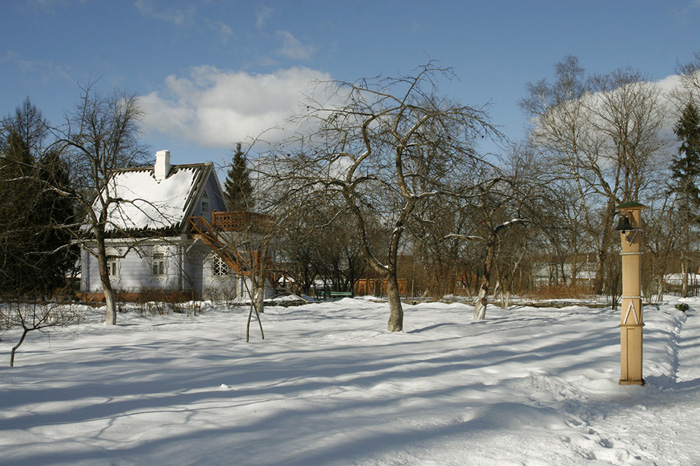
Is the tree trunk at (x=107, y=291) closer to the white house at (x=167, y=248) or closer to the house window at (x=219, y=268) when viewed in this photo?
the white house at (x=167, y=248)

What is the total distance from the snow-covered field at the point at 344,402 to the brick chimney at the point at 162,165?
18.4 m

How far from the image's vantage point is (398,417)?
5.70 m

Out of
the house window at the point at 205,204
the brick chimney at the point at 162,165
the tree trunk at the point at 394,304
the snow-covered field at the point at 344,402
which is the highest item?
the brick chimney at the point at 162,165

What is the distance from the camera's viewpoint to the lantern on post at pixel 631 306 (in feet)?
26.2

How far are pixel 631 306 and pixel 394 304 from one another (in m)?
5.61

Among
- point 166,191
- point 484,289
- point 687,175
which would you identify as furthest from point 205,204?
point 687,175

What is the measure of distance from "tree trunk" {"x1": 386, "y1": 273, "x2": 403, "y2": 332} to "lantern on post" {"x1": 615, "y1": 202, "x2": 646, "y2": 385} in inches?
213

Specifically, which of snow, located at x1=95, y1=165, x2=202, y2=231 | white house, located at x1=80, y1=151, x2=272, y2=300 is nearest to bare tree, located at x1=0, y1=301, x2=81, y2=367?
white house, located at x1=80, y1=151, x2=272, y2=300

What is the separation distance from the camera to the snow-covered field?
15.1 feet

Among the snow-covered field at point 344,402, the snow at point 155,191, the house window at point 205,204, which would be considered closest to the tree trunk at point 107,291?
the snow-covered field at point 344,402

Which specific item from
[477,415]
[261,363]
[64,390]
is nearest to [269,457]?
[477,415]

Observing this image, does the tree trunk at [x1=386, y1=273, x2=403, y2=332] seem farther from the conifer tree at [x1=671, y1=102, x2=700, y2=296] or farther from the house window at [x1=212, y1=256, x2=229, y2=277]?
the conifer tree at [x1=671, y1=102, x2=700, y2=296]

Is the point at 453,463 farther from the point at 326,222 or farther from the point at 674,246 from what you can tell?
the point at 674,246

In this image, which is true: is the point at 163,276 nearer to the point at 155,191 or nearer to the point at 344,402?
the point at 155,191
